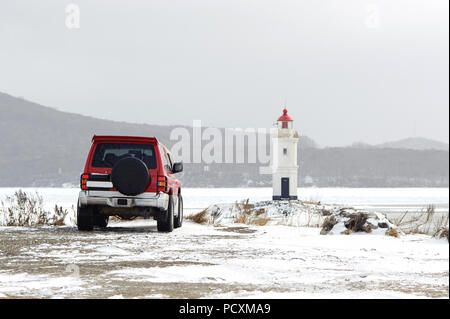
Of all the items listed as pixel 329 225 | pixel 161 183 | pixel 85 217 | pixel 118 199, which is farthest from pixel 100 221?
pixel 329 225

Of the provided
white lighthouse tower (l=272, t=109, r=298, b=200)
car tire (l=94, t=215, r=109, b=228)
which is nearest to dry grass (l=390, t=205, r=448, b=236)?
car tire (l=94, t=215, r=109, b=228)

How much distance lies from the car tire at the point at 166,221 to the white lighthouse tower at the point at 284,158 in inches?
1472

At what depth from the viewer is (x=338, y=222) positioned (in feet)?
44.2

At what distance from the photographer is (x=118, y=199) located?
12273 mm

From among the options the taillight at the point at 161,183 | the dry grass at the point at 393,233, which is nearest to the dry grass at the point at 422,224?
the dry grass at the point at 393,233

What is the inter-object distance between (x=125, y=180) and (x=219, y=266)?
4867 mm

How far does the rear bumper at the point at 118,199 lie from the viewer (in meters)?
12.3

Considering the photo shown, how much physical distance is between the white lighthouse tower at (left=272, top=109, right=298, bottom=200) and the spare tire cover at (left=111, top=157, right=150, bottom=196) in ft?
126

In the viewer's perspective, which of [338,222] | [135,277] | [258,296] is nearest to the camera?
[258,296]

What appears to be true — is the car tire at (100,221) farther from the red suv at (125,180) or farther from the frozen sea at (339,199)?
the frozen sea at (339,199)
